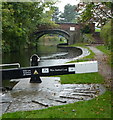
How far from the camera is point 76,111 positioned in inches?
206

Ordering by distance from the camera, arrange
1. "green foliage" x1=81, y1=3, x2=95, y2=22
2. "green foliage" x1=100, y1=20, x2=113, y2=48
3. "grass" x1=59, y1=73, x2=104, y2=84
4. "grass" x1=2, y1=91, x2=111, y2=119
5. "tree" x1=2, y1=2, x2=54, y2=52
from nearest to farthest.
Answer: "grass" x1=2, y1=91, x2=111, y2=119 < "grass" x1=59, y1=73, x2=104, y2=84 < "green foliage" x1=81, y1=3, x2=95, y2=22 < "green foliage" x1=100, y1=20, x2=113, y2=48 < "tree" x1=2, y1=2, x2=54, y2=52

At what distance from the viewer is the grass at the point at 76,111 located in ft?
16.2

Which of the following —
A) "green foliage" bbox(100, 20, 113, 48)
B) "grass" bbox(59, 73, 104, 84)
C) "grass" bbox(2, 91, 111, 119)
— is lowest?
"grass" bbox(2, 91, 111, 119)

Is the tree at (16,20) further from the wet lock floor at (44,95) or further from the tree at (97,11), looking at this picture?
the wet lock floor at (44,95)

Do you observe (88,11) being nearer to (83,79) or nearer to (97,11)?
(97,11)

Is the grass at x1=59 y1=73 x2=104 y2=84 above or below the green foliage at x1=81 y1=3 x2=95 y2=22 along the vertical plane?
below

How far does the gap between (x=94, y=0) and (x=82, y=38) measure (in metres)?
32.9

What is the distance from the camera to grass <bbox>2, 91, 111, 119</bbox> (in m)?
4.95

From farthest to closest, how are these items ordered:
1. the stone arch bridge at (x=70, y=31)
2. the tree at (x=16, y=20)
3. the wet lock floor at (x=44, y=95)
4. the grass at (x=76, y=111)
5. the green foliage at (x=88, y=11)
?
the stone arch bridge at (x=70, y=31) → the tree at (x=16, y=20) → the green foliage at (x=88, y=11) → the wet lock floor at (x=44, y=95) → the grass at (x=76, y=111)

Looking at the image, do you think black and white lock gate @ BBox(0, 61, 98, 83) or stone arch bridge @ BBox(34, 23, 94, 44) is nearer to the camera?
black and white lock gate @ BBox(0, 61, 98, 83)

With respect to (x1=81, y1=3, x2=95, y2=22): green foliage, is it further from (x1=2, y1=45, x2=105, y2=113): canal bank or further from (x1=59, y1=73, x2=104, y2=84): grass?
(x1=2, y1=45, x2=105, y2=113): canal bank

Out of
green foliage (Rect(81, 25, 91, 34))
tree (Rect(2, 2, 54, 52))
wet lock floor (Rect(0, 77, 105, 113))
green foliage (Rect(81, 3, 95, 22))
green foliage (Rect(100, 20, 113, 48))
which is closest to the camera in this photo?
wet lock floor (Rect(0, 77, 105, 113))

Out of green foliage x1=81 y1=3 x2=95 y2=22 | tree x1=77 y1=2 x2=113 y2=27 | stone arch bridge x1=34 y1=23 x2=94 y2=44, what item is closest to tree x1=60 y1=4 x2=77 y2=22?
stone arch bridge x1=34 y1=23 x2=94 y2=44

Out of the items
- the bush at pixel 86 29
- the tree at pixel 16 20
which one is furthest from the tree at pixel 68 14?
the tree at pixel 16 20
